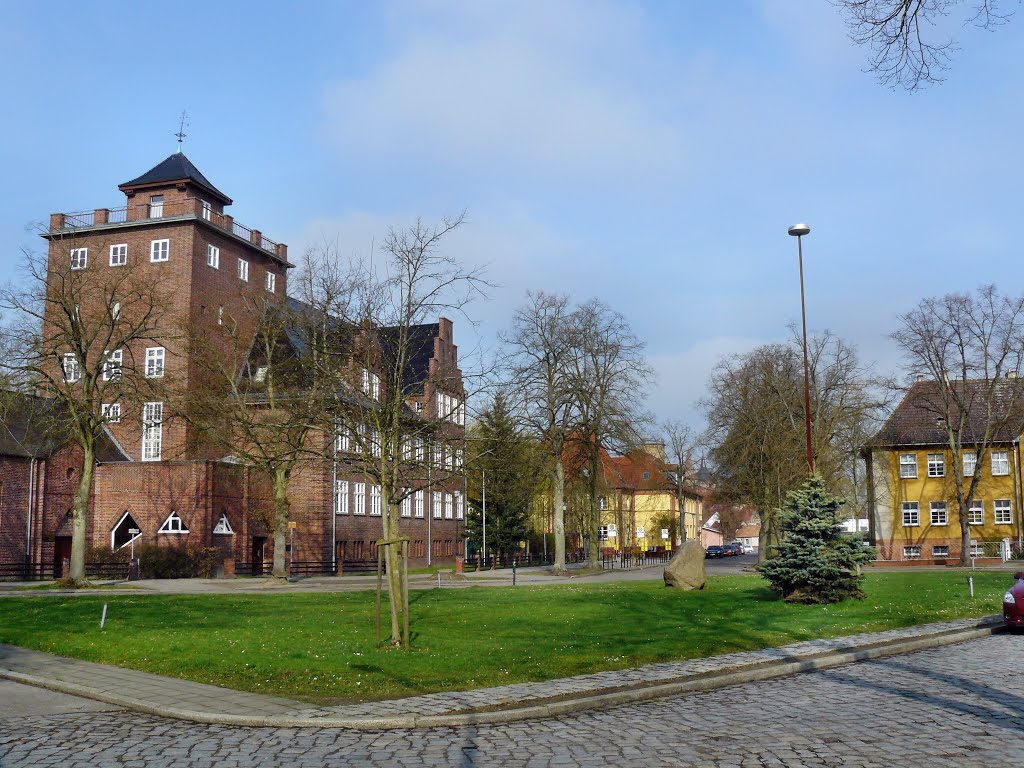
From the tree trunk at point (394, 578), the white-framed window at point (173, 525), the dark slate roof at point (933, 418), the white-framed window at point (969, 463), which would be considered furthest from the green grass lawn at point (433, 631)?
the white-framed window at point (969, 463)

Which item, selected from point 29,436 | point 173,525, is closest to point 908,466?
point 173,525

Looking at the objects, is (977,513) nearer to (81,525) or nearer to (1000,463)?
(1000,463)

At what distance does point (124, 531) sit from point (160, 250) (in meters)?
15.1

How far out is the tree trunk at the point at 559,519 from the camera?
4678cm

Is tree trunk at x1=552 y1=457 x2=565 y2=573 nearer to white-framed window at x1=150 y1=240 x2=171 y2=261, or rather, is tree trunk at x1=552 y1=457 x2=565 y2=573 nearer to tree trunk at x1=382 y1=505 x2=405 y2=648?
white-framed window at x1=150 y1=240 x2=171 y2=261

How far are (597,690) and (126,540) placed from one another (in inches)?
1735

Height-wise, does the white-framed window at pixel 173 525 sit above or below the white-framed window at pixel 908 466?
below

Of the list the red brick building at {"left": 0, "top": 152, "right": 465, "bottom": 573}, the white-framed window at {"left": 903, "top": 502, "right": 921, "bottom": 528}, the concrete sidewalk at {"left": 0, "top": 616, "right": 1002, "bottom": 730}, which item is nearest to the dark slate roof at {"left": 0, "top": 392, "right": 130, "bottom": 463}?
the red brick building at {"left": 0, "top": 152, "right": 465, "bottom": 573}

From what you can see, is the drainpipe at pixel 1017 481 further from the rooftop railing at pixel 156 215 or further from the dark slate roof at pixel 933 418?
the rooftop railing at pixel 156 215

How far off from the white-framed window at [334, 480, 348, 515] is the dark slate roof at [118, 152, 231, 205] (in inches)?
712

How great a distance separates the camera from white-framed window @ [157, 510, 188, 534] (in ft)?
157

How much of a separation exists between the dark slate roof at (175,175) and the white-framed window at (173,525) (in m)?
18.6

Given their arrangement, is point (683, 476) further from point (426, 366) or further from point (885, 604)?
point (885, 604)

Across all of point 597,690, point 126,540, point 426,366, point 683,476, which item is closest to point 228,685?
point 597,690
